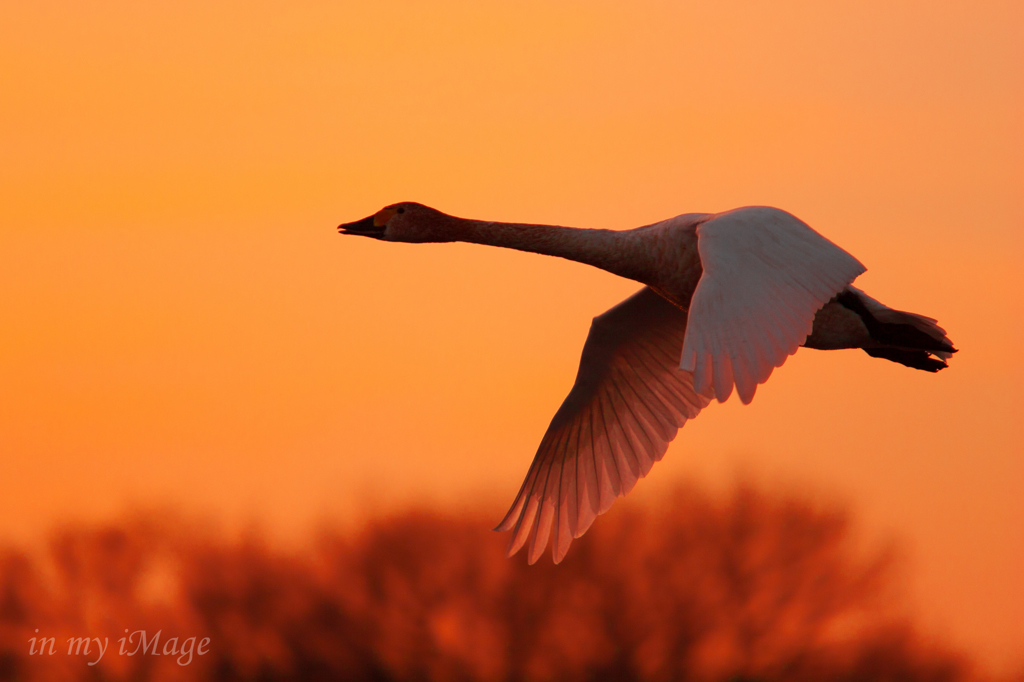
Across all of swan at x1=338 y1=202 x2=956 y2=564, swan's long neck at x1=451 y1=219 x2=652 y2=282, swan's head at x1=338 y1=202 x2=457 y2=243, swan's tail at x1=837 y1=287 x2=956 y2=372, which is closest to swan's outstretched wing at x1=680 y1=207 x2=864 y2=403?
swan at x1=338 y1=202 x2=956 y2=564

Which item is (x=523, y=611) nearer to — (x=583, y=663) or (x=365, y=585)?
(x=583, y=663)

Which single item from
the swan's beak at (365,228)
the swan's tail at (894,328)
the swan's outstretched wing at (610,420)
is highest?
the swan's beak at (365,228)

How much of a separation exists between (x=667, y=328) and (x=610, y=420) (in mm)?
896

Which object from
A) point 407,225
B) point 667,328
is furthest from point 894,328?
point 407,225

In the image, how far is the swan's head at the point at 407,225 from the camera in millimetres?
10867

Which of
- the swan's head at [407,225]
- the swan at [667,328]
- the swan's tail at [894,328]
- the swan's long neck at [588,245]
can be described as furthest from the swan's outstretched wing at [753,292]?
the swan's head at [407,225]

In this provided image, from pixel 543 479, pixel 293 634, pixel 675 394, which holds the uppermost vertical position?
pixel 675 394

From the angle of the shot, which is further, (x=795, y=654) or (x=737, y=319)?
(x=795, y=654)

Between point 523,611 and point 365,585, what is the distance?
3.89 meters

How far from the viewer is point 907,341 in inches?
418

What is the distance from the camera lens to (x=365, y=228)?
35.7 feet

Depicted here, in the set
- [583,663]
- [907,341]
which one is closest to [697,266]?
[907,341]

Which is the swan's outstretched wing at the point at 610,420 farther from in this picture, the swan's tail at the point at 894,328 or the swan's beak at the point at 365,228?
the swan's beak at the point at 365,228

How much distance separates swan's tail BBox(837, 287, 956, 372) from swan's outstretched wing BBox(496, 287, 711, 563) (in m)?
1.52
